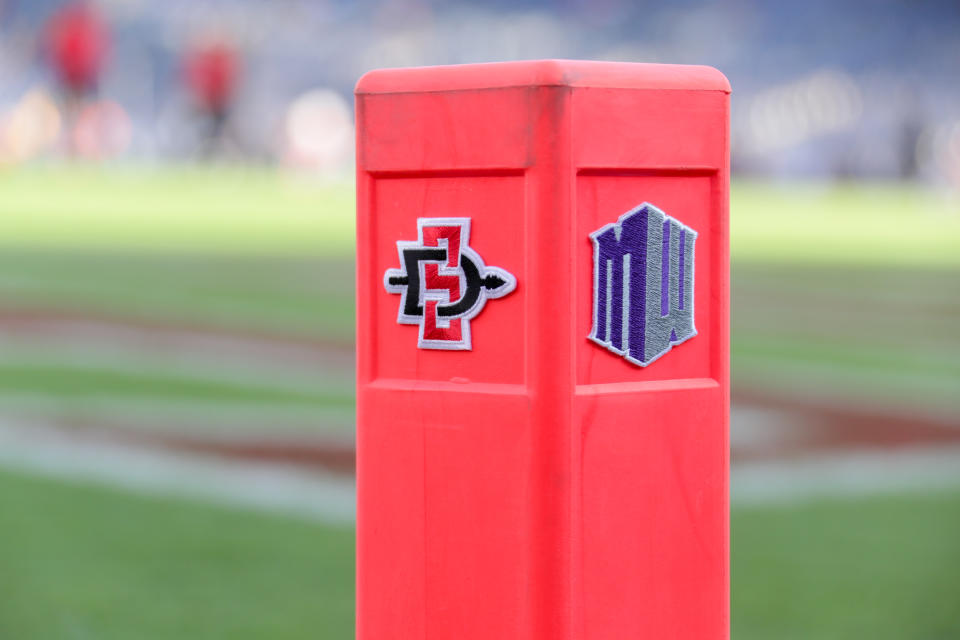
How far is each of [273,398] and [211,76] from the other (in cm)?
3597

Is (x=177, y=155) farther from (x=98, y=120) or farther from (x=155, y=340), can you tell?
(x=155, y=340)

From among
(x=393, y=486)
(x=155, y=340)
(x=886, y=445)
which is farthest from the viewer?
(x=155, y=340)

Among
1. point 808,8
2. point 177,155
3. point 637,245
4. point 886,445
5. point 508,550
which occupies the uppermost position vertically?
point 808,8

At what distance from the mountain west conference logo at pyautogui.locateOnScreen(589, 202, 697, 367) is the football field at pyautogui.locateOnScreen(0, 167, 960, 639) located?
8.19 ft

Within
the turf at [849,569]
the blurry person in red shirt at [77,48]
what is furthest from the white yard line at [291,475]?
the blurry person in red shirt at [77,48]

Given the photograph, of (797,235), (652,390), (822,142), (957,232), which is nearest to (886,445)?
(652,390)

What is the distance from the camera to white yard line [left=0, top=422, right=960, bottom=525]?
5.88 m

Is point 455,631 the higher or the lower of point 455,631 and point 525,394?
the lower

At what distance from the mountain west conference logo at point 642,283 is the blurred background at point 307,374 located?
8.18 ft

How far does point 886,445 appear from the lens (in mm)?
7145

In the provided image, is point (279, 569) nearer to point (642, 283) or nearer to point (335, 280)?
point (642, 283)

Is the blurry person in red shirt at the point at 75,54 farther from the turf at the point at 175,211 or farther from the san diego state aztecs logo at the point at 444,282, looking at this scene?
the san diego state aztecs logo at the point at 444,282

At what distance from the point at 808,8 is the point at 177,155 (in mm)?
19667

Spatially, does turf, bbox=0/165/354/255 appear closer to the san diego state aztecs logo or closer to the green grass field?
the green grass field
